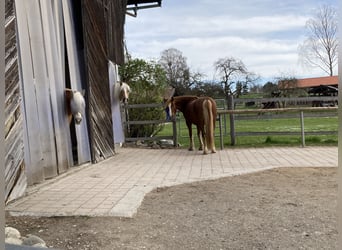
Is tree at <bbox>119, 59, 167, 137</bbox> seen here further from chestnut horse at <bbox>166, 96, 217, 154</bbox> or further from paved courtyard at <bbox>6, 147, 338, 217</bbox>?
paved courtyard at <bbox>6, 147, 338, 217</bbox>

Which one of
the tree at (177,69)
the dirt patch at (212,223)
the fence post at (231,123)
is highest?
the tree at (177,69)

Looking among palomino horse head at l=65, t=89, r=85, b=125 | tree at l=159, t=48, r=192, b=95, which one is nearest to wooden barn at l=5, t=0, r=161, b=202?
palomino horse head at l=65, t=89, r=85, b=125

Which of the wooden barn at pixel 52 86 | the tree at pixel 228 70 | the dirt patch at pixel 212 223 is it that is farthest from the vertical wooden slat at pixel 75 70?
the tree at pixel 228 70

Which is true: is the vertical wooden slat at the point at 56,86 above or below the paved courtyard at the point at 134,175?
Answer: above

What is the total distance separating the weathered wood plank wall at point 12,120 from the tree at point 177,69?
9149mm

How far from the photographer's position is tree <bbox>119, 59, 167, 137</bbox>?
10.8m

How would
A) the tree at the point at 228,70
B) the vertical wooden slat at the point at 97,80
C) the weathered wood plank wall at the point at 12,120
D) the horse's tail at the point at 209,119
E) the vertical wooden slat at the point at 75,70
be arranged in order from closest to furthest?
the weathered wood plank wall at the point at 12,120
the vertical wooden slat at the point at 75,70
the vertical wooden slat at the point at 97,80
the horse's tail at the point at 209,119
the tree at the point at 228,70

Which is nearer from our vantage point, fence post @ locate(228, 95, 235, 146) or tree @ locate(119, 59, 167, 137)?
fence post @ locate(228, 95, 235, 146)

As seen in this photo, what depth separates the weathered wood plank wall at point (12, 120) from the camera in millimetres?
3918

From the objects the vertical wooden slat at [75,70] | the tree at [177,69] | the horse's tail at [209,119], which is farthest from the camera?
the tree at [177,69]

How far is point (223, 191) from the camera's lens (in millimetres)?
4441

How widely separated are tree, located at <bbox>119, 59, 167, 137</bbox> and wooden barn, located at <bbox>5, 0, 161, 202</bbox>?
2334 millimetres

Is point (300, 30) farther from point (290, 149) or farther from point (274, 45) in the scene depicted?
point (290, 149)

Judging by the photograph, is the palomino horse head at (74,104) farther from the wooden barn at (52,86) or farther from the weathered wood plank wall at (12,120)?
the weathered wood plank wall at (12,120)
